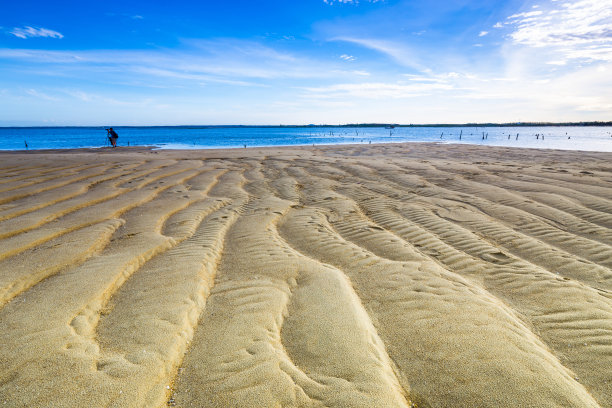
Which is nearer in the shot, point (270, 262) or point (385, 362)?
point (385, 362)

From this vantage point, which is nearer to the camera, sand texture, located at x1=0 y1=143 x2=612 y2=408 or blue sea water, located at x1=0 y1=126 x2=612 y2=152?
sand texture, located at x1=0 y1=143 x2=612 y2=408

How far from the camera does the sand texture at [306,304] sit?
2010 millimetres

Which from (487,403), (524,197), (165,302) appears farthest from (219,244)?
(524,197)

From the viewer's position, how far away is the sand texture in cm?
201

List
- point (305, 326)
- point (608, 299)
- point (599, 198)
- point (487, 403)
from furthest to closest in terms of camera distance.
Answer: point (599, 198)
point (608, 299)
point (305, 326)
point (487, 403)

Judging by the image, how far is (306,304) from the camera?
2932 millimetres

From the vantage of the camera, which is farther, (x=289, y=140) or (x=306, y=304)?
(x=289, y=140)

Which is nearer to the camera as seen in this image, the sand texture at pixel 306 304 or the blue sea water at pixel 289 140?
the sand texture at pixel 306 304

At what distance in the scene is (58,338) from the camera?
7.75ft

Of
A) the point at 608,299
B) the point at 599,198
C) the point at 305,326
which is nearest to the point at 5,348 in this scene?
the point at 305,326

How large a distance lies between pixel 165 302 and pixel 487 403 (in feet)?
8.57

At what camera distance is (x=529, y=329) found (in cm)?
268

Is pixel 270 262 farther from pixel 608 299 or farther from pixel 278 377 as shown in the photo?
pixel 608 299

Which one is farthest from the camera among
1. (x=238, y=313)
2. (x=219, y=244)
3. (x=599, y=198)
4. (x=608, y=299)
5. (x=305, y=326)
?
(x=599, y=198)
